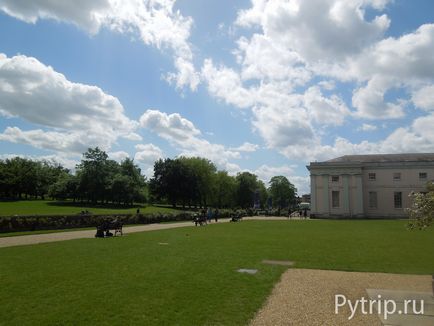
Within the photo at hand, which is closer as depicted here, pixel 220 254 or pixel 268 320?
pixel 268 320

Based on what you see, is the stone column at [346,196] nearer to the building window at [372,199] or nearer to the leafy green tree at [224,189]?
the building window at [372,199]

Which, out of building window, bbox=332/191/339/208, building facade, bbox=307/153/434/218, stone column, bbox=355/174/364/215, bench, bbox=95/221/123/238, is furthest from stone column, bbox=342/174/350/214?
bench, bbox=95/221/123/238

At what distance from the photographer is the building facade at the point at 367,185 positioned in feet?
187

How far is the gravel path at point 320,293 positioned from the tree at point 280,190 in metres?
105

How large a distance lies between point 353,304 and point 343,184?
54.0m

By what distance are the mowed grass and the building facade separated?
43.3 m

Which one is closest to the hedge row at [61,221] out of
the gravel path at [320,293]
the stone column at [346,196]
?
the gravel path at [320,293]

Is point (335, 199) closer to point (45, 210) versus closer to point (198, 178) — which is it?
point (198, 178)

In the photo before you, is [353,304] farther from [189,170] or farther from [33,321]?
[189,170]

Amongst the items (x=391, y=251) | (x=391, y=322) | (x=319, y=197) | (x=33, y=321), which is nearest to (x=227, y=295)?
(x=391, y=322)

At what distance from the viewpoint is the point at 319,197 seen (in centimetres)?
5950

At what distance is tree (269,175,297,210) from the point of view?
114438 millimetres

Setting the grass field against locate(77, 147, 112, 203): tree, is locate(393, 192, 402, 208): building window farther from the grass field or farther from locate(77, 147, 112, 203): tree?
locate(77, 147, 112, 203): tree

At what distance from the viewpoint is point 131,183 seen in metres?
73.1
